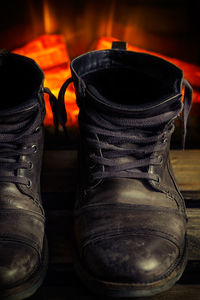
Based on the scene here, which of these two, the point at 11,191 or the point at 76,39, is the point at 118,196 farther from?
the point at 76,39

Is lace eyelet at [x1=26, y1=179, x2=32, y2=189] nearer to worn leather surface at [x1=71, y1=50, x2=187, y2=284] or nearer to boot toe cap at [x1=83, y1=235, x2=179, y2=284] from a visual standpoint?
worn leather surface at [x1=71, y1=50, x2=187, y2=284]

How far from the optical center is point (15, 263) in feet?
2.25

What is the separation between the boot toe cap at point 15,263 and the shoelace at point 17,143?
0.65 feet

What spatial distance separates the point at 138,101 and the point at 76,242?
511mm

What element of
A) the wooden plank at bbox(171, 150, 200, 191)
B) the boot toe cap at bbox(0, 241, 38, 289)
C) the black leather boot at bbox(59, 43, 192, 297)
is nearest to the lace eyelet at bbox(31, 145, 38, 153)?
the black leather boot at bbox(59, 43, 192, 297)

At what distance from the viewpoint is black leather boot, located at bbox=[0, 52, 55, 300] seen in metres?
0.69

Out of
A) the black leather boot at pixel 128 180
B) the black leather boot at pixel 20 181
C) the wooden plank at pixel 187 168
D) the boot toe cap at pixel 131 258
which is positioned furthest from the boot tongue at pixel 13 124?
the wooden plank at pixel 187 168

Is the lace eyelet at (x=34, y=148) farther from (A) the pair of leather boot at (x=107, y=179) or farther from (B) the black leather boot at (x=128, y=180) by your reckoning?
(B) the black leather boot at (x=128, y=180)

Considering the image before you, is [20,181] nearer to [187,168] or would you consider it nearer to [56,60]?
[187,168]

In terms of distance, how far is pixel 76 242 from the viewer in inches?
31.2

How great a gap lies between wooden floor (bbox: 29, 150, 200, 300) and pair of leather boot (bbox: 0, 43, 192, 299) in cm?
4

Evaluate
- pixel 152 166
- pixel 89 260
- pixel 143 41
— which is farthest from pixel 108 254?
pixel 143 41

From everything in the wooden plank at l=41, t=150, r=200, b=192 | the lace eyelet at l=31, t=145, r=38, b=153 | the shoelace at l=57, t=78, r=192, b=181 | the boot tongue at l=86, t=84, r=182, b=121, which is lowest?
the wooden plank at l=41, t=150, r=200, b=192

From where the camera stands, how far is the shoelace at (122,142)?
2.79 feet
